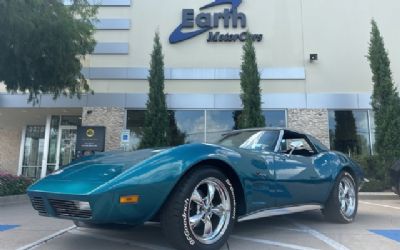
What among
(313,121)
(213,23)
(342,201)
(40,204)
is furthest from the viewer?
(213,23)

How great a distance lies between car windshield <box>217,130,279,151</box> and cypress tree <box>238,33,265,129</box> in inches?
366

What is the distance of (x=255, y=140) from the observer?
4.88 meters

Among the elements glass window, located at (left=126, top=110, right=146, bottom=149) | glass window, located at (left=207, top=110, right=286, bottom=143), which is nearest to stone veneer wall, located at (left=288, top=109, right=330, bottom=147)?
glass window, located at (left=207, top=110, right=286, bottom=143)

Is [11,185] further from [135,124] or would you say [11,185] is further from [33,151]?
[33,151]

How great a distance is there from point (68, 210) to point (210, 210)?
134 centimetres

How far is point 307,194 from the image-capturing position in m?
4.92

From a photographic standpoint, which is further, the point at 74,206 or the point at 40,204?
the point at 40,204

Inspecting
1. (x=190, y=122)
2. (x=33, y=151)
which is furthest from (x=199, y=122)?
(x=33, y=151)

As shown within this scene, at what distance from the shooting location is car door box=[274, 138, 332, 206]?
Result: 4.52m

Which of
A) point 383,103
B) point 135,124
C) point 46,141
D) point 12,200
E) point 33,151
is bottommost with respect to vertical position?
point 12,200

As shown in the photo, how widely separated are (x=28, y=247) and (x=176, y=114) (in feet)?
38.0

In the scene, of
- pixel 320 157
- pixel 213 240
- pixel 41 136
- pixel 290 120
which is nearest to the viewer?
pixel 213 240

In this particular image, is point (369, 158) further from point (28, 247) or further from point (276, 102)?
point (28, 247)

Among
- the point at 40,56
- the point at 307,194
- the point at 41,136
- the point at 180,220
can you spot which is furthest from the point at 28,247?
the point at 41,136
